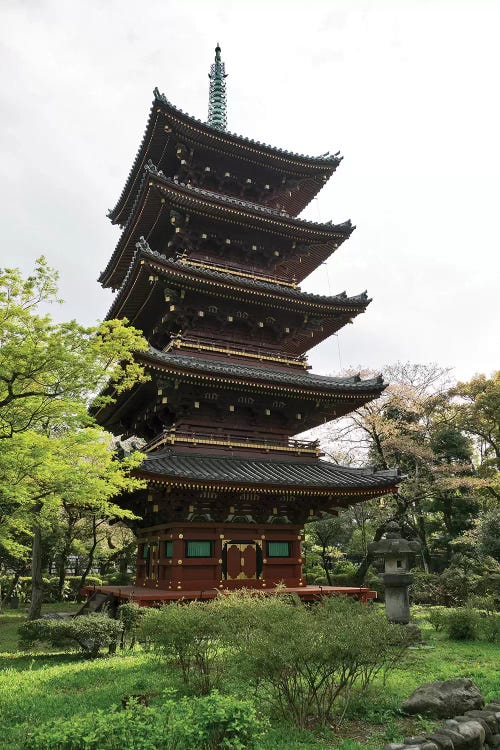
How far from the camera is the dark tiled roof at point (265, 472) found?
18.7m

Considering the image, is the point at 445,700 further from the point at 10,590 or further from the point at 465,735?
the point at 10,590

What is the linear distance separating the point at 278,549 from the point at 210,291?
1095 cm

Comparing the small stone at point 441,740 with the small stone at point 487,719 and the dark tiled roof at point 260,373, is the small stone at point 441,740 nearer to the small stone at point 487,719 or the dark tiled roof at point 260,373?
the small stone at point 487,719

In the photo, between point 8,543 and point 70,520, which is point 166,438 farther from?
point 70,520

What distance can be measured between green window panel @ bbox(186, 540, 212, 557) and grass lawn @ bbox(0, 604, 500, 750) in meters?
4.57

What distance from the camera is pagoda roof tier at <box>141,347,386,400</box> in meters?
19.6

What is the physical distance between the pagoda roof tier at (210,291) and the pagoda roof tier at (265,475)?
6947 mm

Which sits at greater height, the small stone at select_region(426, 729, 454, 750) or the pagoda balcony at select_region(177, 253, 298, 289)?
the pagoda balcony at select_region(177, 253, 298, 289)

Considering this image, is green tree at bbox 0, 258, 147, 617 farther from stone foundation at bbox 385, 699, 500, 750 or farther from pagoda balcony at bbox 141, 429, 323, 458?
stone foundation at bbox 385, 699, 500, 750

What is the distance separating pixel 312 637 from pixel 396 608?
10.6 m

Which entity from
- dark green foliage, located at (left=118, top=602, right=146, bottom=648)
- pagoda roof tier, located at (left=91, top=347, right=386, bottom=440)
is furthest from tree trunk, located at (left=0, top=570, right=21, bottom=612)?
dark green foliage, located at (left=118, top=602, right=146, bottom=648)

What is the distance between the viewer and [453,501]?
135ft

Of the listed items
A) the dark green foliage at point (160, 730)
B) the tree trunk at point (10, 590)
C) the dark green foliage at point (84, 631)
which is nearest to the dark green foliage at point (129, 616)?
the dark green foliage at point (84, 631)

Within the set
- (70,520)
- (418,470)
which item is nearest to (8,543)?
(70,520)
